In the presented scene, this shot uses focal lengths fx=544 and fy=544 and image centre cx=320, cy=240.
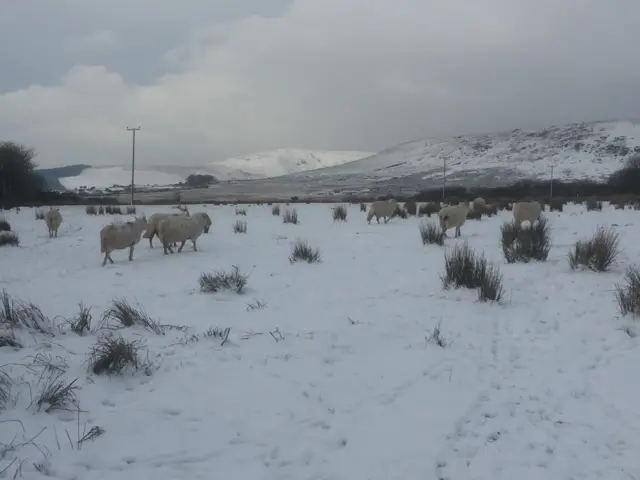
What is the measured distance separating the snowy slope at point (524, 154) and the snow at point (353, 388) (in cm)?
9890

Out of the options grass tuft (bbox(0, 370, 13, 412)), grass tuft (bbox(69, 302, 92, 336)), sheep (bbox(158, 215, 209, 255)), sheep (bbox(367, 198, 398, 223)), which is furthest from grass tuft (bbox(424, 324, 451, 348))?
sheep (bbox(367, 198, 398, 223))

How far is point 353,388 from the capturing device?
4254 millimetres

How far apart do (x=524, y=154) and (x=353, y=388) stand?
139m

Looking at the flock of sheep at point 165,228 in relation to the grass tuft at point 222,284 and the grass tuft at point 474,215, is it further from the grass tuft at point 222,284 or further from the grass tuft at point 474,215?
the grass tuft at point 474,215

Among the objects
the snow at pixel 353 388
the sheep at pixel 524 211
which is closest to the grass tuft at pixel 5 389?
the snow at pixel 353 388

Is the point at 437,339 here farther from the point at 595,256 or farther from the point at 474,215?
the point at 474,215

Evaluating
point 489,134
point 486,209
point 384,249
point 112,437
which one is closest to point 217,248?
point 384,249

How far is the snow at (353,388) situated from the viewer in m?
3.22

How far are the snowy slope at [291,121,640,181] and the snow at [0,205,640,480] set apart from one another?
98.9 meters

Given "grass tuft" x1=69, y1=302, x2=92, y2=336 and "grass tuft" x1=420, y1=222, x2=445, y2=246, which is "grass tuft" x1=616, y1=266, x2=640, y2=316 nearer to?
"grass tuft" x1=69, y1=302, x2=92, y2=336

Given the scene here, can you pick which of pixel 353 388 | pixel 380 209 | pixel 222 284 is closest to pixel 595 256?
pixel 222 284

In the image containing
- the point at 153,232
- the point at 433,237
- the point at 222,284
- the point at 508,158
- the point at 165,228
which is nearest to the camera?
the point at 222,284

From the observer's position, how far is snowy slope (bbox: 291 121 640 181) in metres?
110

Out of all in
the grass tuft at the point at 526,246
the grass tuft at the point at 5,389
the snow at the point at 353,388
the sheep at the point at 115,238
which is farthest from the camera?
the sheep at the point at 115,238
